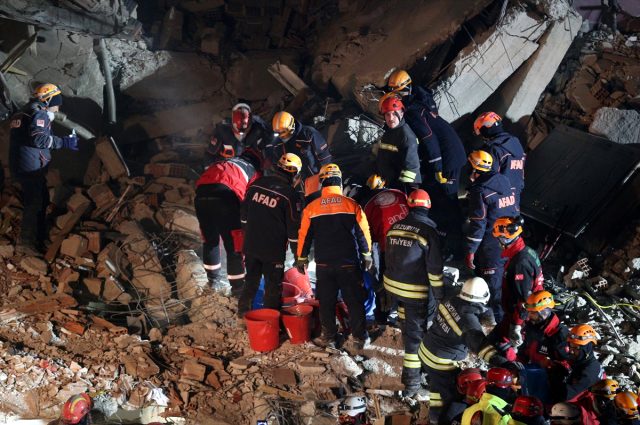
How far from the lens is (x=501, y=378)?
485 centimetres

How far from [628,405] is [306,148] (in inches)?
Answer: 208

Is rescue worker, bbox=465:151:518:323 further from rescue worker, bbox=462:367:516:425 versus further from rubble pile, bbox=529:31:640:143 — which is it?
rubble pile, bbox=529:31:640:143

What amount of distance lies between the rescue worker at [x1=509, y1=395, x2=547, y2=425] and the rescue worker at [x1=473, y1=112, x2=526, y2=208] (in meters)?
4.22

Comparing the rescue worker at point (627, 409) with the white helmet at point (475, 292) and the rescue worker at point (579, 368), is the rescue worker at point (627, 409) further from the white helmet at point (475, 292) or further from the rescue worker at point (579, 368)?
the white helmet at point (475, 292)

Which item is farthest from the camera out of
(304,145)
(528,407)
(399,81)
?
(399,81)

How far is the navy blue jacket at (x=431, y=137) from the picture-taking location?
9008 millimetres

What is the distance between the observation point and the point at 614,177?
9.51 m

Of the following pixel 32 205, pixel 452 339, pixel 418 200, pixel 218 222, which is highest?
pixel 418 200

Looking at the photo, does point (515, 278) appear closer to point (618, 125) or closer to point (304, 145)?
Result: point (304, 145)

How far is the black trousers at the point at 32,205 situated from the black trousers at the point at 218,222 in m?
2.62

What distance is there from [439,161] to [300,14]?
6.18 metres

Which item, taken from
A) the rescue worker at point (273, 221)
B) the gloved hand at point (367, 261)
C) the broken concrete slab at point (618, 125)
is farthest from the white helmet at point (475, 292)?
the broken concrete slab at point (618, 125)

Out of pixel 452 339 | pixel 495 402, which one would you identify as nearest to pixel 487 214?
pixel 452 339

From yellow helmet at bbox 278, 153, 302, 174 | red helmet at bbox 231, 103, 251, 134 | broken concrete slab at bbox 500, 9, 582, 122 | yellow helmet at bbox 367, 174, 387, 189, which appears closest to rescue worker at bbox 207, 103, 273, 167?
red helmet at bbox 231, 103, 251, 134
